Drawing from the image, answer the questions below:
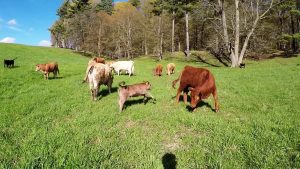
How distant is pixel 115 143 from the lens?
6.85 meters

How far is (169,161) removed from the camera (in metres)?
5.90

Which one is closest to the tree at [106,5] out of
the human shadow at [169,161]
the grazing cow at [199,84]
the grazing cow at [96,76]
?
the grazing cow at [96,76]

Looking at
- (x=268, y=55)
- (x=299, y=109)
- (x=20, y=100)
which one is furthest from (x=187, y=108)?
(x=268, y=55)

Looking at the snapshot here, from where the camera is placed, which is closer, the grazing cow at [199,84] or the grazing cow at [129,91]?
the grazing cow at [199,84]

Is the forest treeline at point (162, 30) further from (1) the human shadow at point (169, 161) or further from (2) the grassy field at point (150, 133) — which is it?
(1) the human shadow at point (169, 161)

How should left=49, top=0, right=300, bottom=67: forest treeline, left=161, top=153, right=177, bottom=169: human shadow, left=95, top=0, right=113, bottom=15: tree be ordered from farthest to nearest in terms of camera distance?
left=95, top=0, right=113, bottom=15: tree < left=49, top=0, right=300, bottom=67: forest treeline < left=161, top=153, right=177, bottom=169: human shadow

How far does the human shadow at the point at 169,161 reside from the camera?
568 cm

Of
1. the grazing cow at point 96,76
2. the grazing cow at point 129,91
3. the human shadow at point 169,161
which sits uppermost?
the grazing cow at point 96,76

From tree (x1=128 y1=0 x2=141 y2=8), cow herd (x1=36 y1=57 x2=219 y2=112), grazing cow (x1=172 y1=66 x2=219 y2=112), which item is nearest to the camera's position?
grazing cow (x1=172 y1=66 x2=219 y2=112)

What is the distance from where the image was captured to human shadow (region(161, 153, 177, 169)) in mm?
5676

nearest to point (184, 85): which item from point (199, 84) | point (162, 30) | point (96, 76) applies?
point (199, 84)

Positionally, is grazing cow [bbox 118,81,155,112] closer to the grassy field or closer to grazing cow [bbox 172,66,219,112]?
the grassy field

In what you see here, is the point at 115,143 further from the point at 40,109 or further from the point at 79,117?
the point at 40,109

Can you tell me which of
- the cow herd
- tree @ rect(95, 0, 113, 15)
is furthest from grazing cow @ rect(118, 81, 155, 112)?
tree @ rect(95, 0, 113, 15)
